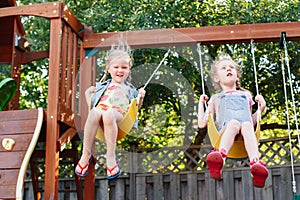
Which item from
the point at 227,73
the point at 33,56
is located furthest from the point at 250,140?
the point at 33,56

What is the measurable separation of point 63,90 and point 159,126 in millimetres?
2932

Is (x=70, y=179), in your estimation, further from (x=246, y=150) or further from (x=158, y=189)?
(x=246, y=150)

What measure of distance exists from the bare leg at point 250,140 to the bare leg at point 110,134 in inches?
37.0

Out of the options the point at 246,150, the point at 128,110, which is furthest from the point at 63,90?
the point at 246,150

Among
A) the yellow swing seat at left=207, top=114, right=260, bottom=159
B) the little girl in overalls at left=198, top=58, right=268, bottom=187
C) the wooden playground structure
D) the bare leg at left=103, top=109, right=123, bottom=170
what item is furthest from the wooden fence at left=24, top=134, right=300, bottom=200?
the bare leg at left=103, top=109, right=123, bottom=170

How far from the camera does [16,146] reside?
3.75 meters

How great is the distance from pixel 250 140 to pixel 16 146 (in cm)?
179

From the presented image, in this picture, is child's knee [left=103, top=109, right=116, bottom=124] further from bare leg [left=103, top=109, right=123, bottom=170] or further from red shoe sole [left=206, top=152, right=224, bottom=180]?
red shoe sole [left=206, top=152, right=224, bottom=180]

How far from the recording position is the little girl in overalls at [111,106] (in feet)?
11.5

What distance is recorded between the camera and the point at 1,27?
5.62 m

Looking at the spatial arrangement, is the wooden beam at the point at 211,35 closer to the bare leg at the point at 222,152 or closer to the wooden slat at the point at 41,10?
the wooden slat at the point at 41,10

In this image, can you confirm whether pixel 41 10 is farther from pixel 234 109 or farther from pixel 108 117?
pixel 234 109

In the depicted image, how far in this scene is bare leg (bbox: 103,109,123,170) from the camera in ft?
11.4

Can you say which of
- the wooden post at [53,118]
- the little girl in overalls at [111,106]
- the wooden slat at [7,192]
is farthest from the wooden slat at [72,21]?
the wooden slat at [7,192]
